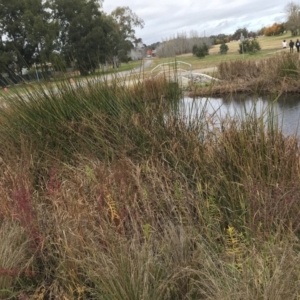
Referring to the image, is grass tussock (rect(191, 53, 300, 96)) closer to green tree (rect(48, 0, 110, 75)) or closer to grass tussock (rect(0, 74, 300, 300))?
grass tussock (rect(0, 74, 300, 300))

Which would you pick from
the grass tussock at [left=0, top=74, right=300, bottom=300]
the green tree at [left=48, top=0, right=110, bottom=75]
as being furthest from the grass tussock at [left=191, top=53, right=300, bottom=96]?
the green tree at [left=48, top=0, right=110, bottom=75]

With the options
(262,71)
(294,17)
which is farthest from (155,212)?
(294,17)

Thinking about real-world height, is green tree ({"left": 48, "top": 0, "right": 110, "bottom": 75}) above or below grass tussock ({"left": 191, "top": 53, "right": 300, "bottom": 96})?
above

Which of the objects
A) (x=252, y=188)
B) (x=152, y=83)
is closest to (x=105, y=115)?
(x=152, y=83)

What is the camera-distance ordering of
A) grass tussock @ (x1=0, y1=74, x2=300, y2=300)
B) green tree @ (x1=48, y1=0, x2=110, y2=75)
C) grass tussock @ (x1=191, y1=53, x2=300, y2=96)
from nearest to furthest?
grass tussock @ (x1=0, y1=74, x2=300, y2=300) < grass tussock @ (x1=191, y1=53, x2=300, y2=96) < green tree @ (x1=48, y1=0, x2=110, y2=75)

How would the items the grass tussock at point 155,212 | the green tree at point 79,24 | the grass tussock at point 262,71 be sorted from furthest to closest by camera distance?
the green tree at point 79,24 → the grass tussock at point 262,71 → the grass tussock at point 155,212

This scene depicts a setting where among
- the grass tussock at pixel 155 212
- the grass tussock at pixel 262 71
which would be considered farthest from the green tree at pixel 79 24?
the grass tussock at pixel 155 212

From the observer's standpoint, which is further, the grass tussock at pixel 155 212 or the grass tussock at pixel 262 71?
the grass tussock at pixel 262 71

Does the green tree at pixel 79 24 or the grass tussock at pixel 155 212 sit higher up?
the green tree at pixel 79 24

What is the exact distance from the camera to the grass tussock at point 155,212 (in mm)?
1817

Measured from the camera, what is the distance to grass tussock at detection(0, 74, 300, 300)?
5.96 ft

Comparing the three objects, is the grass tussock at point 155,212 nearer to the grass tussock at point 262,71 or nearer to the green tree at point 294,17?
the grass tussock at point 262,71

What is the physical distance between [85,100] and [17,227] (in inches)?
73.6

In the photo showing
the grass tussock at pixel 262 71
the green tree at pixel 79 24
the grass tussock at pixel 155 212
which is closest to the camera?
the grass tussock at pixel 155 212
